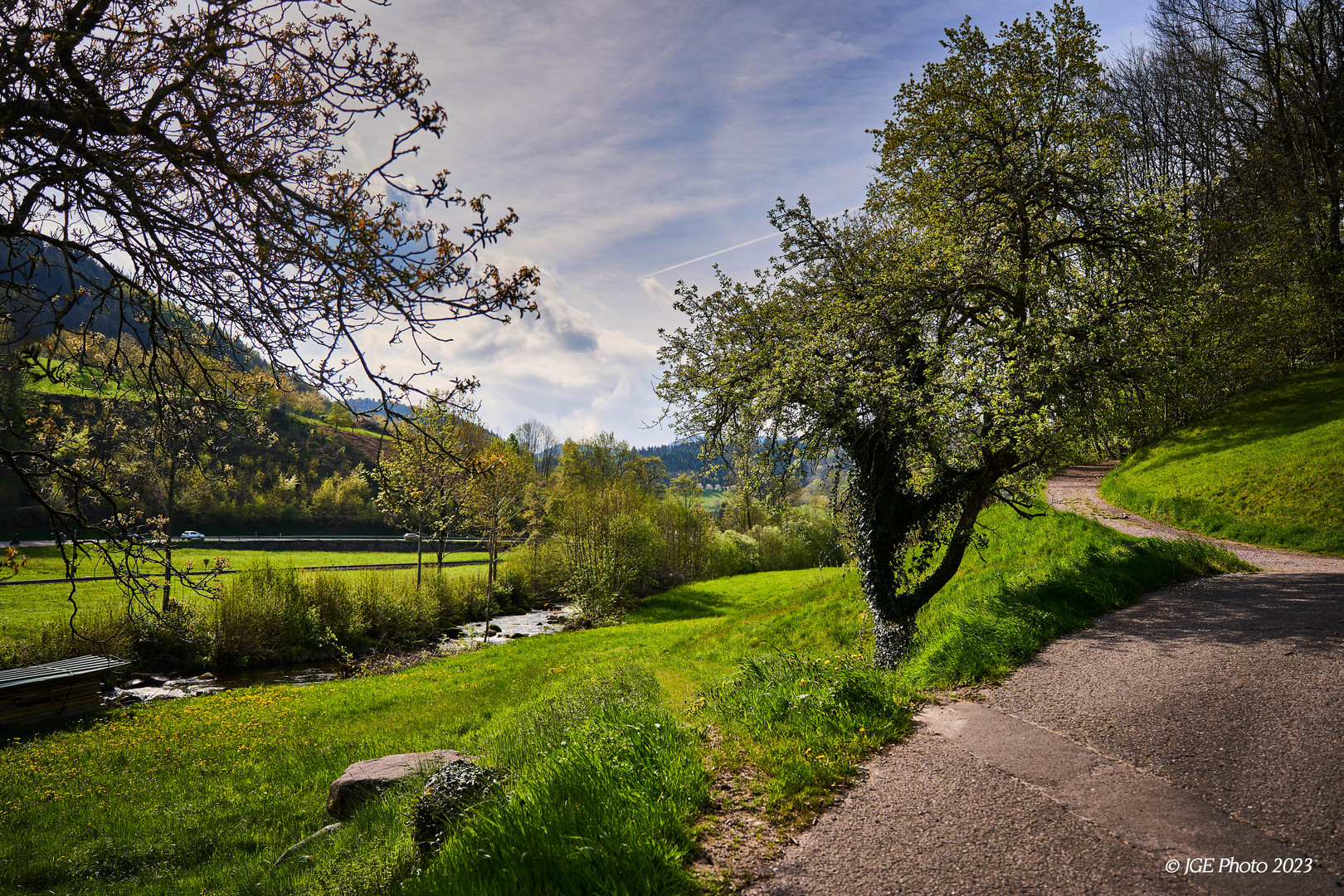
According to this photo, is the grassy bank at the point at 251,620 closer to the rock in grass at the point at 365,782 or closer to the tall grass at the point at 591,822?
the rock in grass at the point at 365,782

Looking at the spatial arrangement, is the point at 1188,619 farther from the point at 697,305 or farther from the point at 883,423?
the point at 697,305

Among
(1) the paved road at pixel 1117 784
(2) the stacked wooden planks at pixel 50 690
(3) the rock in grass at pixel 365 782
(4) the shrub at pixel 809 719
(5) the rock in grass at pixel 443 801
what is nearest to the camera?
(1) the paved road at pixel 1117 784

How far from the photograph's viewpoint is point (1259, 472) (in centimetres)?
1708

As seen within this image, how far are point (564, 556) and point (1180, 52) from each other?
43.6 m

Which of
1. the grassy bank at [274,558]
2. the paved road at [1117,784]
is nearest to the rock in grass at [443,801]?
the paved road at [1117,784]

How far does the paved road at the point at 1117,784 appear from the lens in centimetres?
315

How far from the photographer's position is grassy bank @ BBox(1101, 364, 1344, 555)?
48.1 ft

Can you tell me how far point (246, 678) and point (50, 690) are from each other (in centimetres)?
760

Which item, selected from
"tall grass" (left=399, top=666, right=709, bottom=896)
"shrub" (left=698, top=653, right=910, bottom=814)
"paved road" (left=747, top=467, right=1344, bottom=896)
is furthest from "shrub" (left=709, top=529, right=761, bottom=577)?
"tall grass" (left=399, top=666, right=709, bottom=896)

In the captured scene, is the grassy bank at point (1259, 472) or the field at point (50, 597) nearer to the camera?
the grassy bank at point (1259, 472)

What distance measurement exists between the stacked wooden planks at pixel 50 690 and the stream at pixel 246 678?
2.66m

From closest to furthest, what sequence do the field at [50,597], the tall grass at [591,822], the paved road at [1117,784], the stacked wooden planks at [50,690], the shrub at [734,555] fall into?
the paved road at [1117,784] → the tall grass at [591,822] → the stacked wooden planks at [50,690] → the field at [50,597] → the shrub at [734,555]

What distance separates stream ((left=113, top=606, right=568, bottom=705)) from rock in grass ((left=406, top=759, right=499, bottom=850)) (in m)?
16.7

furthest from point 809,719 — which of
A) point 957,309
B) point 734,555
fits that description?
point 734,555
